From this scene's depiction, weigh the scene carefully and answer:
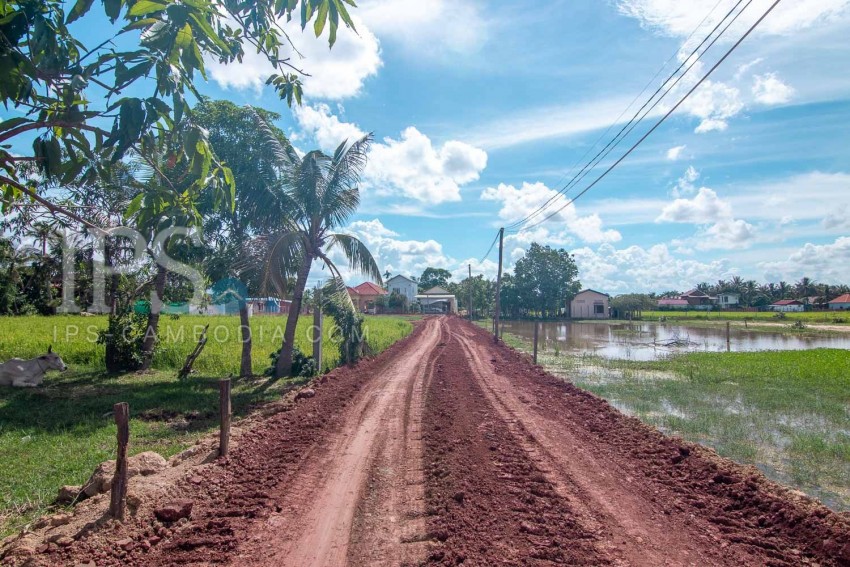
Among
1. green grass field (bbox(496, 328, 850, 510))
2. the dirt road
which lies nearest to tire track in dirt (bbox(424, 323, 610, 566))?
the dirt road

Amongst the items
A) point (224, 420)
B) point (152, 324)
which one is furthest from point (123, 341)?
point (224, 420)

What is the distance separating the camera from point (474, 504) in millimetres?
5059

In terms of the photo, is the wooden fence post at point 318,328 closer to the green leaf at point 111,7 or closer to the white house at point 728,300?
the green leaf at point 111,7

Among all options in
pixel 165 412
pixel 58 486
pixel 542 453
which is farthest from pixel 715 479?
pixel 165 412

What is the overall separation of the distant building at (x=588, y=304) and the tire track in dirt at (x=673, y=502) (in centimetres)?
6174

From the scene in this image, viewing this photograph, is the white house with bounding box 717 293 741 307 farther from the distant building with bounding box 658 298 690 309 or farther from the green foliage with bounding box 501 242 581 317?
the green foliage with bounding box 501 242 581 317

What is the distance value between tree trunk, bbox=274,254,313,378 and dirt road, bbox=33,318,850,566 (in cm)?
529

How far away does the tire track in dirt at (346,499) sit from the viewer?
4180 millimetres

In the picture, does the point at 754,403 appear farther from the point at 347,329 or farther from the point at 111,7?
the point at 111,7

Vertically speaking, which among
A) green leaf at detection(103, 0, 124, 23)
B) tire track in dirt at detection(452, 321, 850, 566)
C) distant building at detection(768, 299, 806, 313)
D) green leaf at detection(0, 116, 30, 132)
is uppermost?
green leaf at detection(103, 0, 124, 23)

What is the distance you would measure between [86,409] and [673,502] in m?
10.0

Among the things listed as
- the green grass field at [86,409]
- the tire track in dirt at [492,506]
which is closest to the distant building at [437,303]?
the green grass field at [86,409]

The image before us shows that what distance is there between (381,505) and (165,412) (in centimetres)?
622

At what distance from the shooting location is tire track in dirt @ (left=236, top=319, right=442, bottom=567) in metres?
4.18
